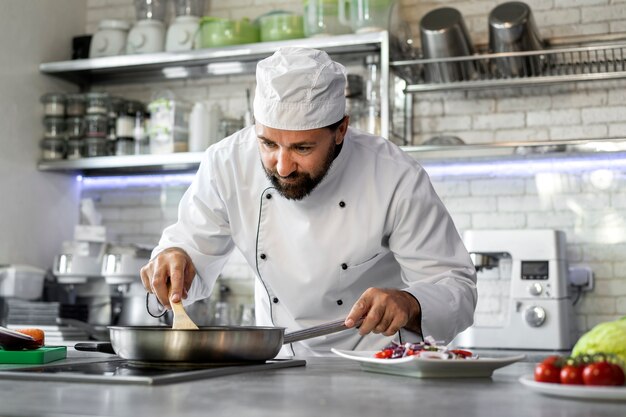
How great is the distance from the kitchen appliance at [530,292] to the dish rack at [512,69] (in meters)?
0.66

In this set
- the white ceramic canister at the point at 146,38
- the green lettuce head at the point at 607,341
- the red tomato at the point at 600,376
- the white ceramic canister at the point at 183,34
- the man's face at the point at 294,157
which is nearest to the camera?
the red tomato at the point at 600,376

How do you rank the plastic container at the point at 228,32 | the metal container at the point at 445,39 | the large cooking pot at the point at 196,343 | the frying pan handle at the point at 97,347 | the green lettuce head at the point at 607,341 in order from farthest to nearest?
the plastic container at the point at 228,32
the metal container at the point at 445,39
the frying pan handle at the point at 97,347
the large cooking pot at the point at 196,343
the green lettuce head at the point at 607,341

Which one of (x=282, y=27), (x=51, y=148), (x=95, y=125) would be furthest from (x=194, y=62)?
(x=51, y=148)

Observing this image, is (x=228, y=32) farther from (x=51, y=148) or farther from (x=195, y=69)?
(x=51, y=148)

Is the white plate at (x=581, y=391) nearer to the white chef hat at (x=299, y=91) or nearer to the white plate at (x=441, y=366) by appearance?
the white plate at (x=441, y=366)

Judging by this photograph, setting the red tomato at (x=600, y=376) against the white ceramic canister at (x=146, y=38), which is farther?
the white ceramic canister at (x=146, y=38)

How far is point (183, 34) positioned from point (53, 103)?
0.75 meters

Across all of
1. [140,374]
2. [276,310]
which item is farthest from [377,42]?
[140,374]

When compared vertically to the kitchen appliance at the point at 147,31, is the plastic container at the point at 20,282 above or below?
below

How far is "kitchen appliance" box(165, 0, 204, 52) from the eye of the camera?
4340mm

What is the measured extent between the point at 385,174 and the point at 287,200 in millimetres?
278

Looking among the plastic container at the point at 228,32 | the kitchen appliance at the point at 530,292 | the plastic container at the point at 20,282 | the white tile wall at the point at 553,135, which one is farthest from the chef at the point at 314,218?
the plastic container at the point at 20,282

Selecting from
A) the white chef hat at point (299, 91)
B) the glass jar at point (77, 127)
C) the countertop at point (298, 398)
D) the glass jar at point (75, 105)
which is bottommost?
the countertop at point (298, 398)

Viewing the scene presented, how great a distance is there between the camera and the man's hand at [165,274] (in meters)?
2.06
